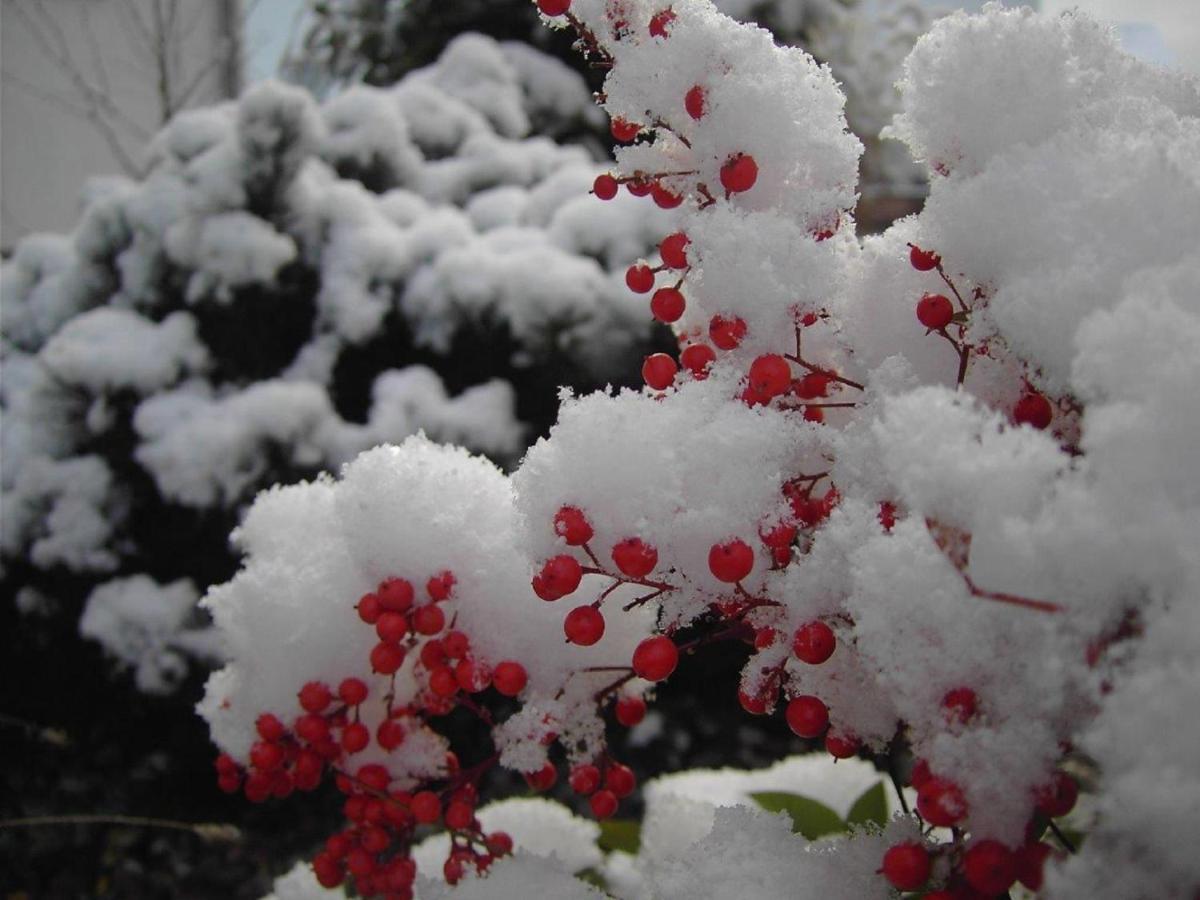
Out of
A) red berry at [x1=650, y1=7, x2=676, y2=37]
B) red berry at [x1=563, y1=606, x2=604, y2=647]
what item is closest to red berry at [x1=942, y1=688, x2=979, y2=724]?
red berry at [x1=563, y1=606, x2=604, y2=647]

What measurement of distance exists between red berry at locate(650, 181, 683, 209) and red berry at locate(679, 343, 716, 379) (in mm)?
100

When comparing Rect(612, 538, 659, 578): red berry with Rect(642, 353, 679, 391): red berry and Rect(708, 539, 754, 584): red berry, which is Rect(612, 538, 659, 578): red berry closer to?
Rect(708, 539, 754, 584): red berry

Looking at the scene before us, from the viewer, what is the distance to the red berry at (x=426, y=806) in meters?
0.70

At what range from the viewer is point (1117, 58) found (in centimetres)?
58

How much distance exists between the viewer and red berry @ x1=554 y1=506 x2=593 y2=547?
21.8 inches

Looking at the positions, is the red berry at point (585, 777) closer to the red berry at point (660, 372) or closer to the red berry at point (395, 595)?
the red berry at point (395, 595)

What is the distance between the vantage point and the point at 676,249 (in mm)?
627

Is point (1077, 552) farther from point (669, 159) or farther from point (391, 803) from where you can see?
point (391, 803)

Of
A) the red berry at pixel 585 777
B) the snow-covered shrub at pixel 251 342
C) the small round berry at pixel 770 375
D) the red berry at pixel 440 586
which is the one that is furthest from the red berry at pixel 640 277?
the snow-covered shrub at pixel 251 342

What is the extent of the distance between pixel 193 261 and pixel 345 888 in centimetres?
180

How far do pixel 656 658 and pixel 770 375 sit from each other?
0.59ft

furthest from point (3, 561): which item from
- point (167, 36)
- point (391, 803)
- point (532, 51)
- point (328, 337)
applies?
point (167, 36)

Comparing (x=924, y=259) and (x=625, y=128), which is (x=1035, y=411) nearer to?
(x=924, y=259)

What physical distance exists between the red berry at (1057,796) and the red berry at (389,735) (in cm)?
48
